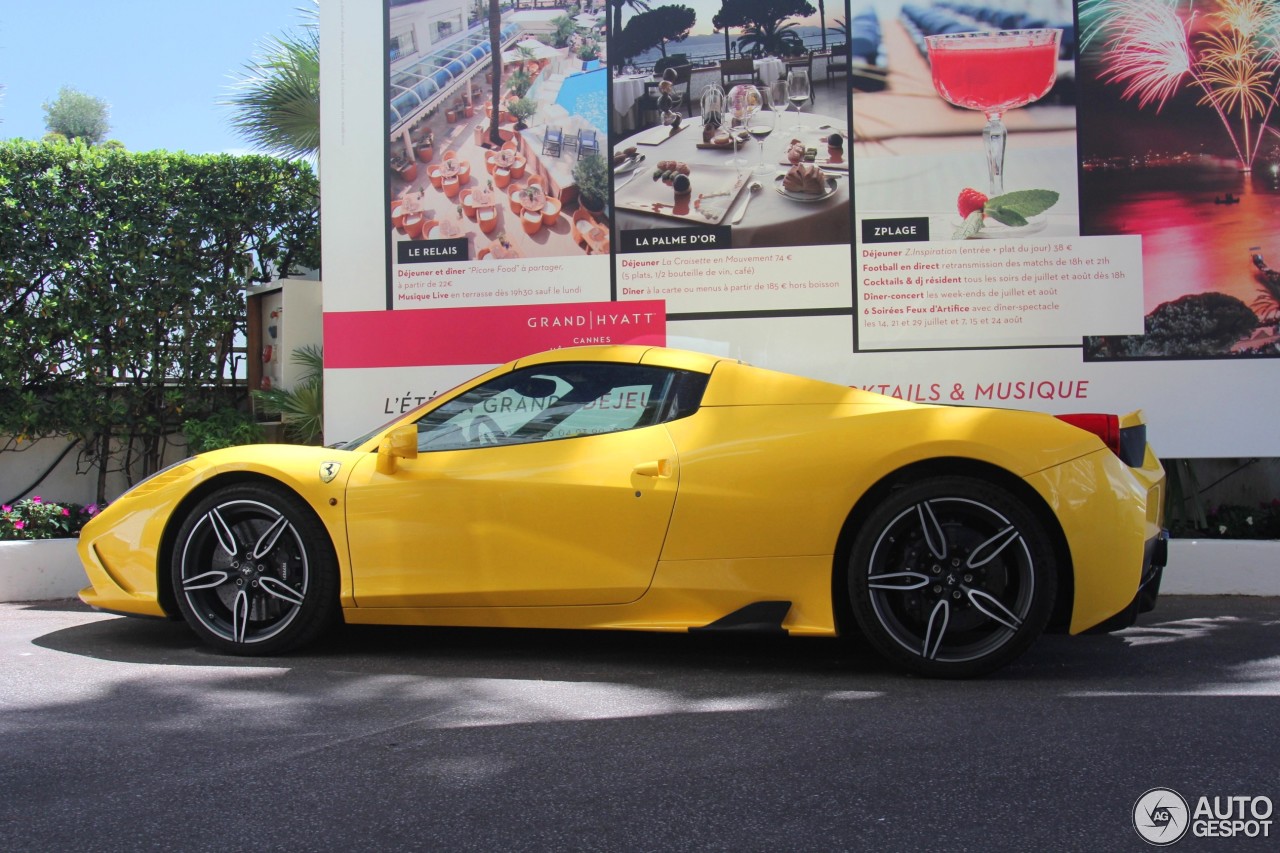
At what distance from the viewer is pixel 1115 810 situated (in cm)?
254

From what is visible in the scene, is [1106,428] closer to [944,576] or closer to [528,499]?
[944,576]

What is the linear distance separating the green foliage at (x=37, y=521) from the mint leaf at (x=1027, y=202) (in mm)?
5840

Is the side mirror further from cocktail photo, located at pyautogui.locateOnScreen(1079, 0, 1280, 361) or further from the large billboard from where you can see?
cocktail photo, located at pyautogui.locateOnScreen(1079, 0, 1280, 361)

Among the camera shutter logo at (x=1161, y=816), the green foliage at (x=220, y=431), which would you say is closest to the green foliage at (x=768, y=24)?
the green foliage at (x=220, y=431)

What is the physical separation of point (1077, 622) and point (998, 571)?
0.32 meters

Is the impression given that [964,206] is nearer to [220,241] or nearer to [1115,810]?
[1115,810]

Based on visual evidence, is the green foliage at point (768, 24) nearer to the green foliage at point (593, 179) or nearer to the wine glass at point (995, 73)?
the wine glass at point (995, 73)

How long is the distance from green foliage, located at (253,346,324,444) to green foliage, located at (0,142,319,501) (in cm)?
62

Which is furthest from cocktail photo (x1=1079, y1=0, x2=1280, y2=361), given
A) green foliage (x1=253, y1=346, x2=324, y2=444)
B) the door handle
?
green foliage (x1=253, y1=346, x2=324, y2=444)

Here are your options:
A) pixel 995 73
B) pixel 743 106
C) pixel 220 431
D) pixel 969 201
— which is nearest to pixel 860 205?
pixel 969 201

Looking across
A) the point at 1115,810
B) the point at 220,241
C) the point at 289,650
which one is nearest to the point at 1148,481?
the point at 1115,810

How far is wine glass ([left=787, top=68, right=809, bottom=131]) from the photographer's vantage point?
6.04 m

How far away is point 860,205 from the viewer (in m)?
6.01

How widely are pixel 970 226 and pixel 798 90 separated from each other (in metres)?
1.24
